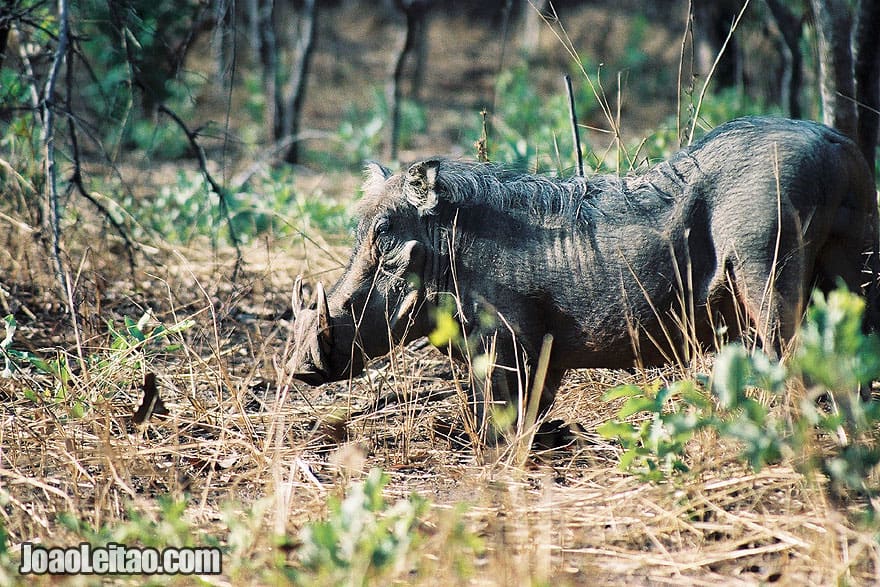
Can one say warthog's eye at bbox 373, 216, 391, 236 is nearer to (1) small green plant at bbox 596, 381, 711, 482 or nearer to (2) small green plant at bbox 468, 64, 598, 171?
(1) small green plant at bbox 596, 381, 711, 482

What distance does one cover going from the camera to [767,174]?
3018 millimetres

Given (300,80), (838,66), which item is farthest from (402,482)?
(300,80)

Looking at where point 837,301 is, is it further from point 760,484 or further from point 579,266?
point 579,266

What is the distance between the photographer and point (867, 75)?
4.27m

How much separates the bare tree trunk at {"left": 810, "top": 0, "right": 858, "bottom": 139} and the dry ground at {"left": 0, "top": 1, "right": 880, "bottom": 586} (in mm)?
1414

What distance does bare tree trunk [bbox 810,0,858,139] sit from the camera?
13.3 feet

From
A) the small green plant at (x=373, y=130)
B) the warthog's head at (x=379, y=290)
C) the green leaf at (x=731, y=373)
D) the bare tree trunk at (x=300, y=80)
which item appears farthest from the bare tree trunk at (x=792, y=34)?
the bare tree trunk at (x=300, y=80)

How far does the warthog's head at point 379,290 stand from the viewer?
336cm

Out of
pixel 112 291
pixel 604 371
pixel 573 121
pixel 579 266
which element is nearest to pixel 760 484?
pixel 579 266

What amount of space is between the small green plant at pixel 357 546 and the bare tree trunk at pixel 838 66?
278 cm

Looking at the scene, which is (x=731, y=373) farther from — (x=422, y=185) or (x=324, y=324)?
(x=324, y=324)

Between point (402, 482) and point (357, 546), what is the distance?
1.12 meters

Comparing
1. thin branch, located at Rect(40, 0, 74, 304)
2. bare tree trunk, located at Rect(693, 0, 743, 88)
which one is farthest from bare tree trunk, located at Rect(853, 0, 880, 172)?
bare tree trunk, located at Rect(693, 0, 743, 88)

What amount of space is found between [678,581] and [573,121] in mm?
2146
